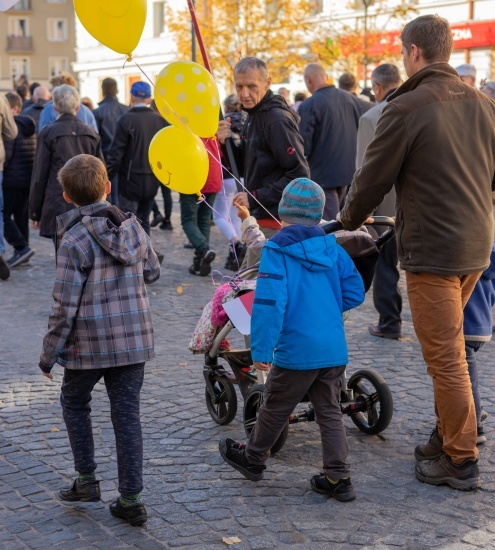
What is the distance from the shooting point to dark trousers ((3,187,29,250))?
11.3 m

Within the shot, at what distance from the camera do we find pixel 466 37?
31953mm

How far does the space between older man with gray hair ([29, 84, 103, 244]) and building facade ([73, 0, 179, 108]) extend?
35485mm

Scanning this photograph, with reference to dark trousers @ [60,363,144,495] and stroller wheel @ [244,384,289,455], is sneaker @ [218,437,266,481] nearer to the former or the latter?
→ stroller wheel @ [244,384,289,455]

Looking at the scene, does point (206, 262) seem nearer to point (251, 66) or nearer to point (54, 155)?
point (54, 155)

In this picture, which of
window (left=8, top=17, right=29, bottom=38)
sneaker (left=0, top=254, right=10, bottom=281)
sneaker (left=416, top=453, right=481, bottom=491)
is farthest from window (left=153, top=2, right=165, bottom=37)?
sneaker (left=416, top=453, right=481, bottom=491)

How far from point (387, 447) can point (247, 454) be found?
3.08 ft

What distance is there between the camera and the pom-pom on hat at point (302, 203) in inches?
178

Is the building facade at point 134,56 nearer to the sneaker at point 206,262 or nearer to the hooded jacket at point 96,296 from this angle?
the sneaker at point 206,262

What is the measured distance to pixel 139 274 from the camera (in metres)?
4.34

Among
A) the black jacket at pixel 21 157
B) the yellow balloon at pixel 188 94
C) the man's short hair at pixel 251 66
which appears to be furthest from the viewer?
the black jacket at pixel 21 157

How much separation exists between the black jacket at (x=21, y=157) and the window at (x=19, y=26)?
68202 millimetres

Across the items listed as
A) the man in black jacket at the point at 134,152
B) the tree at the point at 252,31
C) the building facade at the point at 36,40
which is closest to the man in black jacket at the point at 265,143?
the man in black jacket at the point at 134,152

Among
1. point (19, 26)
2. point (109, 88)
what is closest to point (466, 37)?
point (109, 88)

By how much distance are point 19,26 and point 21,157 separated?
68921 millimetres
